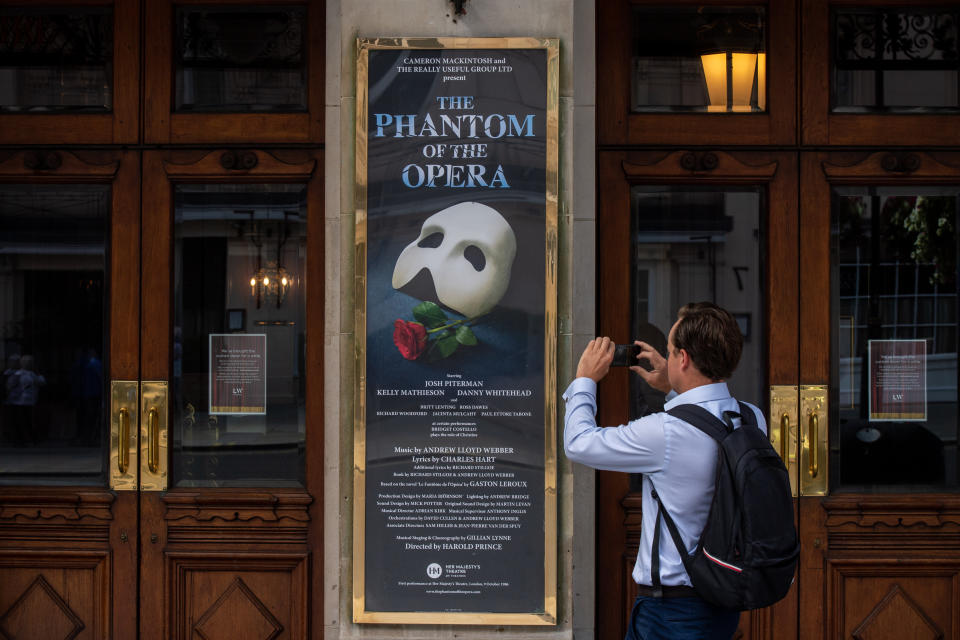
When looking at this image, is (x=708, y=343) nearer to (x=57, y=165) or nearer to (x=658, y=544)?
(x=658, y=544)

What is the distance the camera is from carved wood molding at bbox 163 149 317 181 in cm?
500

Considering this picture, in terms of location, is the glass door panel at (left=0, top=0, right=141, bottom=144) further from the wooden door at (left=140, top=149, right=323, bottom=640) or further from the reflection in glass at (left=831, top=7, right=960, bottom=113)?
the reflection in glass at (left=831, top=7, right=960, bottom=113)

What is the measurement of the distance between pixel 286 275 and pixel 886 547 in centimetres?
351

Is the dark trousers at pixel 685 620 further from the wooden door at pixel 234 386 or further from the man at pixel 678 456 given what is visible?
the wooden door at pixel 234 386

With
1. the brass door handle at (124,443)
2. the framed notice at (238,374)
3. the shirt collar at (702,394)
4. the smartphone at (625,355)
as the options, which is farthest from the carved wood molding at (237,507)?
the shirt collar at (702,394)

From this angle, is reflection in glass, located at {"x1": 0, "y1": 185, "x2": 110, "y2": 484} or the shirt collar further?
reflection in glass, located at {"x1": 0, "y1": 185, "x2": 110, "y2": 484}

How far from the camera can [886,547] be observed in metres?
4.93

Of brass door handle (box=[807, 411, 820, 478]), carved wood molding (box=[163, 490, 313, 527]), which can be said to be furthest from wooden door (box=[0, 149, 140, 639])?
brass door handle (box=[807, 411, 820, 478])

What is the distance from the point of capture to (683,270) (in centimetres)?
498

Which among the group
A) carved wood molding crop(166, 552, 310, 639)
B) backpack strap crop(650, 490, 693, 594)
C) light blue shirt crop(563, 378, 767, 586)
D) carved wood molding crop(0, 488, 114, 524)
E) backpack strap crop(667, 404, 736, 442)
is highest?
backpack strap crop(667, 404, 736, 442)

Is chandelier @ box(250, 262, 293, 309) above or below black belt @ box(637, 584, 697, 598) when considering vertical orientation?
above

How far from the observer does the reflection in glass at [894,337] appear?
16.3 ft

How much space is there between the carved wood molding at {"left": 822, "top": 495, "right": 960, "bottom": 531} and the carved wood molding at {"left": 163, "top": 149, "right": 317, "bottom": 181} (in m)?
3.33

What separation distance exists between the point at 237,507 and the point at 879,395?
348 cm
